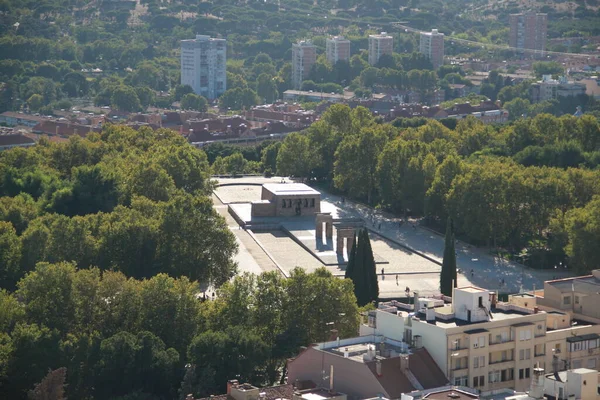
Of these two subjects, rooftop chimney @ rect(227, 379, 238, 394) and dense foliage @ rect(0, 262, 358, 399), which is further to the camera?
dense foliage @ rect(0, 262, 358, 399)

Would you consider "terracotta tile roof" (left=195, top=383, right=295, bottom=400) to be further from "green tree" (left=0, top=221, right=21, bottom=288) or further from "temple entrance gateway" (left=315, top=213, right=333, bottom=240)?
"temple entrance gateway" (left=315, top=213, right=333, bottom=240)

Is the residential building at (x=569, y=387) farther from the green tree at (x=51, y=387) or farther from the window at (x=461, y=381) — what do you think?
the green tree at (x=51, y=387)

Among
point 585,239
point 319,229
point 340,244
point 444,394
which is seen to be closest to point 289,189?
point 319,229

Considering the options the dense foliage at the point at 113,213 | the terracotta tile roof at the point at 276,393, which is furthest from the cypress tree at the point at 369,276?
the terracotta tile roof at the point at 276,393

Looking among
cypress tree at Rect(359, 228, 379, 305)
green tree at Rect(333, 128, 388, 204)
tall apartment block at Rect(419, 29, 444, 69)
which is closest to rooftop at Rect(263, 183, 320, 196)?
→ green tree at Rect(333, 128, 388, 204)

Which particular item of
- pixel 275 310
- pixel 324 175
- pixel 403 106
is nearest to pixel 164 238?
pixel 275 310

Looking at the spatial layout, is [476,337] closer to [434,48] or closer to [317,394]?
[317,394]
